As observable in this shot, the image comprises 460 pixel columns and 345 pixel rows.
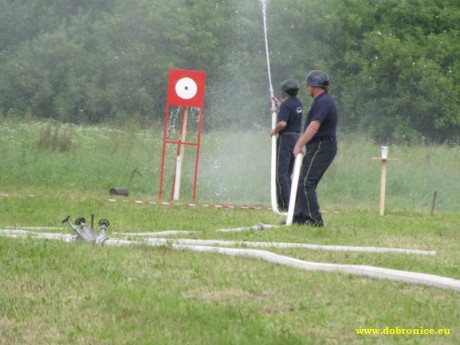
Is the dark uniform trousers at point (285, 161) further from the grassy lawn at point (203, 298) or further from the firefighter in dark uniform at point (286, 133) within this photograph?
the grassy lawn at point (203, 298)

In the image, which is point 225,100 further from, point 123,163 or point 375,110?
A: point 123,163

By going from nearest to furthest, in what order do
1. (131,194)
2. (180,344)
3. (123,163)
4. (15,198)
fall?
(180,344) → (15,198) → (131,194) → (123,163)

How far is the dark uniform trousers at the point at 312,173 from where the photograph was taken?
1154 cm

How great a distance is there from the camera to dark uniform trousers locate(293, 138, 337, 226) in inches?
454

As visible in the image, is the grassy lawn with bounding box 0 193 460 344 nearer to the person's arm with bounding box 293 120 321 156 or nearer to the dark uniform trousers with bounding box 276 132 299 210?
the person's arm with bounding box 293 120 321 156

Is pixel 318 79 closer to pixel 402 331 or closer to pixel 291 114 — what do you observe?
pixel 291 114

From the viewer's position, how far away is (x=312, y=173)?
11.5m

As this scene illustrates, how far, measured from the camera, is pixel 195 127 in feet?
99.7

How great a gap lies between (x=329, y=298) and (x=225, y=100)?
27.8 meters

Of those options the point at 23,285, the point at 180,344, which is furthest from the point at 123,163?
the point at 180,344

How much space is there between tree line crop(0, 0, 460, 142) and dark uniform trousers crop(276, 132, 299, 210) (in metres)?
16.5

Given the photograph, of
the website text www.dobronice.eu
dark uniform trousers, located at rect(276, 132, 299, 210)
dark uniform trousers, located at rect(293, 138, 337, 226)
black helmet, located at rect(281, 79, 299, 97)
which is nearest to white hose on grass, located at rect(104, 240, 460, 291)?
the website text www.dobronice.eu

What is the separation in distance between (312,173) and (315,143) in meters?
0.33

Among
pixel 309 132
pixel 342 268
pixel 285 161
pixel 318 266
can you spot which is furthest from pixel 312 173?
pixel 342 268
